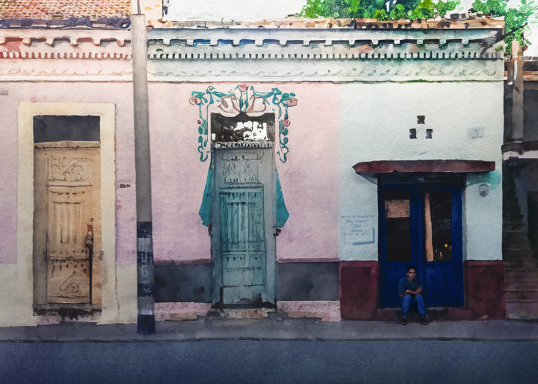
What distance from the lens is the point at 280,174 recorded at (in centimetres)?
732

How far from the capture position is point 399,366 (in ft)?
18.1

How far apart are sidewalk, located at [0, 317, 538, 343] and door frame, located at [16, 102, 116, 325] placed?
37 cm

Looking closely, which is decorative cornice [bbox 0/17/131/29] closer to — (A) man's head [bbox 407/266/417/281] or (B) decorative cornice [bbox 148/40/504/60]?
(B) decorative cornice [bbox 148/40/504/60]

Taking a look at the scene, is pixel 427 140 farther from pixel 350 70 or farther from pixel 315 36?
pixel 315 36

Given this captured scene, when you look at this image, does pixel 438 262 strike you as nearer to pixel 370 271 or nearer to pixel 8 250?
pixel 370 271

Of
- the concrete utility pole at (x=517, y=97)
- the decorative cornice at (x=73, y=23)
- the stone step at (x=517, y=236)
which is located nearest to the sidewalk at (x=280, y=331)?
the stone step at (x=517, y=236)

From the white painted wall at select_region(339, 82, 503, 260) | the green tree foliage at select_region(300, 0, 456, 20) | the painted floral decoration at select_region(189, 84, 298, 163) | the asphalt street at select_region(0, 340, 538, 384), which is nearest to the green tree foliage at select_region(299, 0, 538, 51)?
the green tree foliage at select_region(300, 0, 456, 20)

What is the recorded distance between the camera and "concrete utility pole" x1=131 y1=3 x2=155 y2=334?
259 inches

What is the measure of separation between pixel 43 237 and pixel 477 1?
1381cm

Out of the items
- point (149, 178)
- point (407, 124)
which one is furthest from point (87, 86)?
point (407, 124)

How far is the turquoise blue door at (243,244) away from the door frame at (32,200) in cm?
170

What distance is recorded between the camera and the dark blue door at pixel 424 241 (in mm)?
7434

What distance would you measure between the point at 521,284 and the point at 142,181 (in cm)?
595

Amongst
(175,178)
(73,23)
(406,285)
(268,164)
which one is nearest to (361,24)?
(268,164)
